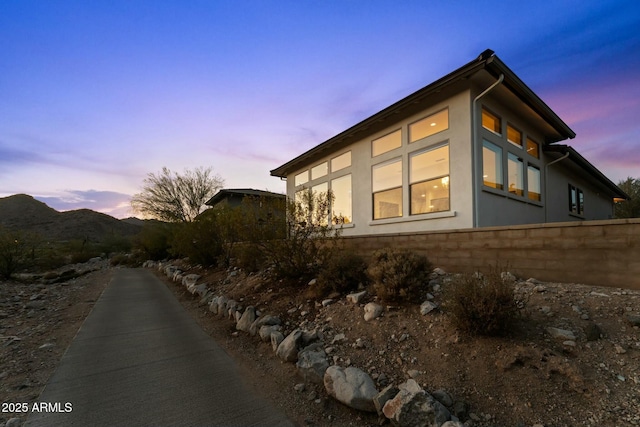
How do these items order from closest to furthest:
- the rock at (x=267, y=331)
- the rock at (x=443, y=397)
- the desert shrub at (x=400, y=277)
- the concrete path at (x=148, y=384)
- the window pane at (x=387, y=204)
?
the rock at (x=443, y=397) < the concrete path at (x=148, y=384) < the desert shrub at (x=400, y=277) < the rock at (x=267, y=331) < the window pane at (x=387, y=204)

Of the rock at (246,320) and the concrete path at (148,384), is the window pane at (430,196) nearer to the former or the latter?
the rock at (246,320)

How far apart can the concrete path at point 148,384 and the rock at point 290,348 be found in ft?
2.12

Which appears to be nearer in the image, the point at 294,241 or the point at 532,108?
the point at 294,241

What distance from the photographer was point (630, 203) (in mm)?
24031

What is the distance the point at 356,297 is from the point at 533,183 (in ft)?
31.3

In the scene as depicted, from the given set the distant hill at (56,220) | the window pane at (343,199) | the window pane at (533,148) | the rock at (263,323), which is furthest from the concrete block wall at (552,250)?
the distant hill at (56,220)

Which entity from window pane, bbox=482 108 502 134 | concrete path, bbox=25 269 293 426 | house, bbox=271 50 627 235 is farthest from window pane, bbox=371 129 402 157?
concrete path, bbox=25 269 293 426

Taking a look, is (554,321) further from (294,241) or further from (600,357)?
(294,241)

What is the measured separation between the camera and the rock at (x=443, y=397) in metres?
2.63

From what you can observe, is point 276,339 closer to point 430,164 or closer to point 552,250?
point 552,250

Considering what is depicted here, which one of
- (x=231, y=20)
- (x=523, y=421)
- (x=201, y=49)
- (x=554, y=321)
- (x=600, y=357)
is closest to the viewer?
(x=523, y=421)

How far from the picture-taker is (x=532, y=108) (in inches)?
357

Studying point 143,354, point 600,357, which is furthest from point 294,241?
point 600,357

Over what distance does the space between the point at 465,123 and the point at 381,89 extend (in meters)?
4.55
